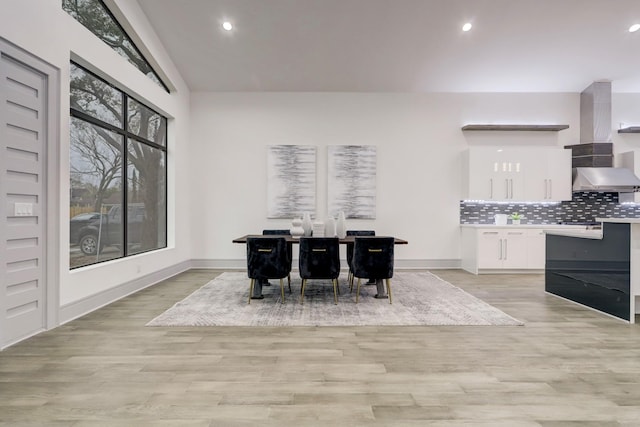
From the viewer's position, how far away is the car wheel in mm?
3905

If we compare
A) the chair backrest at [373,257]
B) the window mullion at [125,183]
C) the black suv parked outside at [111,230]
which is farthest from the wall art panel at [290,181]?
the chair backrest at [373,257]

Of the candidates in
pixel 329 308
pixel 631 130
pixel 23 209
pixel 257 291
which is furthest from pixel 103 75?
pixel 631 130

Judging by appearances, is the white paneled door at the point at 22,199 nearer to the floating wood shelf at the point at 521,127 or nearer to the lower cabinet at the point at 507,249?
the lower cabinet at the point at 507,249

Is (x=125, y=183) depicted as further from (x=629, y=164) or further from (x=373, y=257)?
(x=629, y=164)

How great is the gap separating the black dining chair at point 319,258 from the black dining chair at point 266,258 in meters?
0.24

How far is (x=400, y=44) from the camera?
545 centimetres

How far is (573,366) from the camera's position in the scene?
243cm

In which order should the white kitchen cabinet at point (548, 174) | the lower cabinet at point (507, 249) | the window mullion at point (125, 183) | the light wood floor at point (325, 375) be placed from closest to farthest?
the light wood floor at point (325, 375) → the window mullion at point (125, 183) → the lower cabinet at point (507, 249) → the white kitchen cabinet at point (548, 174)

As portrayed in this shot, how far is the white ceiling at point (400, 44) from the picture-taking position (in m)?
4.82

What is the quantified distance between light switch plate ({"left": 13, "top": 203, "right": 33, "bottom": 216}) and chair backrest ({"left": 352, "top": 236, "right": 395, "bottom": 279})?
317 cm

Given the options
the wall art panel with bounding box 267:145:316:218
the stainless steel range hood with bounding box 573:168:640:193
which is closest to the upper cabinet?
the stainless steel range hood with bounding box 573:168:640:193

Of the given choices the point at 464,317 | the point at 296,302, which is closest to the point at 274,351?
the point at 296,302

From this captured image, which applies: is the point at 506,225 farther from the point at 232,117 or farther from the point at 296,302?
the point at 232,117

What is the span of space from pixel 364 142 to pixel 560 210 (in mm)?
4004
